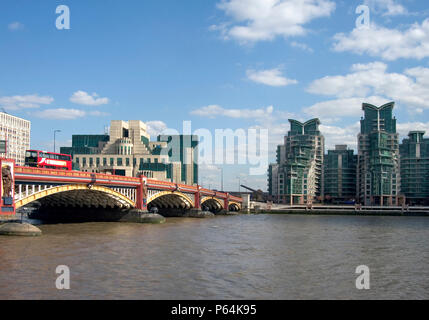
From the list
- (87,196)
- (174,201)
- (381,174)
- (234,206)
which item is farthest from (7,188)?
(381,174)

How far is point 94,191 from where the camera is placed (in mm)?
68875

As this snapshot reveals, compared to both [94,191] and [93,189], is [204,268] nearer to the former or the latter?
[93,189]

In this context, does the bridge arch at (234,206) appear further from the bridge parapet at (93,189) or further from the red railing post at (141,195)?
the red railing post at (141,195)

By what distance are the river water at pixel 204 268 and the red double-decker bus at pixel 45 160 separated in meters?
11.4

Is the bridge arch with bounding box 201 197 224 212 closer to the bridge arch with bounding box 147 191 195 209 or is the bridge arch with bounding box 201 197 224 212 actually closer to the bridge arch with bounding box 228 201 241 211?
the bridge arch with bounding box 228 201 241 211

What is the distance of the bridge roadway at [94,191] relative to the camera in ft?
171

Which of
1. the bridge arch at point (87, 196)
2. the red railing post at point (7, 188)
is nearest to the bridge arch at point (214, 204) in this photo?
the bridge arch at point (87, 196)

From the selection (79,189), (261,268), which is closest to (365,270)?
(261,268)

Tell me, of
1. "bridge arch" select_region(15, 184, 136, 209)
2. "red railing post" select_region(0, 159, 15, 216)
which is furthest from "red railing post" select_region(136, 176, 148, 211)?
"red railing post" select_region(0, 159, 15, 216)

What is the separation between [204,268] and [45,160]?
35278 millimetres

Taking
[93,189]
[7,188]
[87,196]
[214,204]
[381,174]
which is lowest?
[214,204]

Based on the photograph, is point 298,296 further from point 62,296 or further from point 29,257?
point 29,257

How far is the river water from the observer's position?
27.0m

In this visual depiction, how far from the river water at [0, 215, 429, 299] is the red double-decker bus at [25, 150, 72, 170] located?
11.4m
